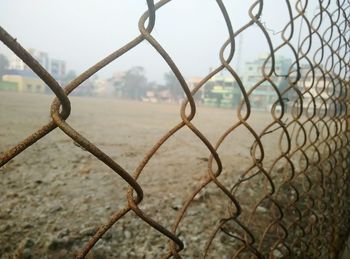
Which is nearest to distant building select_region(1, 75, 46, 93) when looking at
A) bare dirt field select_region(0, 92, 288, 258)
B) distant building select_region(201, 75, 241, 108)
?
distant building select_region(201, 75, 241, 108)

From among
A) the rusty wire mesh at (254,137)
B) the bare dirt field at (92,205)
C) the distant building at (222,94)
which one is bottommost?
the bare dirt field at (92,205)

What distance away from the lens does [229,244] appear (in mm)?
1953

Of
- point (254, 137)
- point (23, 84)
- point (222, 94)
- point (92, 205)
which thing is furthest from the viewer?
point (23, 84)

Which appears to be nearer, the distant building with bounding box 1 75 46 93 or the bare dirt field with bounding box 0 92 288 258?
the bare dirt field with bounding box 0 92 288 258

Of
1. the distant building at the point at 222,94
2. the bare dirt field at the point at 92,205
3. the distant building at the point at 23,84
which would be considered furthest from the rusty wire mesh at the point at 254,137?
the distant building at the point at 23,84

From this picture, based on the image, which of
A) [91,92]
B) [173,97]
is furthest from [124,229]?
[91,92]

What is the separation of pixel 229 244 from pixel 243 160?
8.73 feet

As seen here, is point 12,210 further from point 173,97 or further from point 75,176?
point 173,97

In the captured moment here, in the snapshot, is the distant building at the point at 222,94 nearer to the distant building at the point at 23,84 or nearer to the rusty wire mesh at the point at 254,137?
the distant building at the point at 23,84

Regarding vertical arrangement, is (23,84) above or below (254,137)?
above

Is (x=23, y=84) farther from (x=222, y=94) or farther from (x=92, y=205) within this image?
(x=92, y=205)

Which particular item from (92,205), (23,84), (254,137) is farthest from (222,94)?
(254,137)

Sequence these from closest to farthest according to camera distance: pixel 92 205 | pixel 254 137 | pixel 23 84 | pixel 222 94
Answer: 1. pixel 254 137
2. pixel 92 205
3. pixel 222 94
4. pixel 23 84

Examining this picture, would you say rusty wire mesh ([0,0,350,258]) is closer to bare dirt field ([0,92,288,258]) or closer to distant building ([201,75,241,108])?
bare dirt field ([0,92,288,258])
